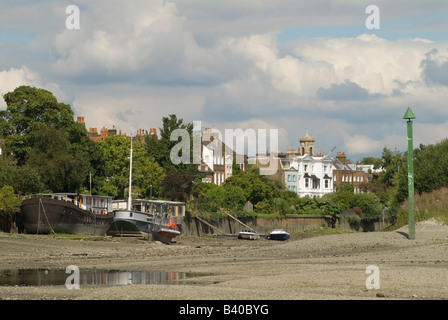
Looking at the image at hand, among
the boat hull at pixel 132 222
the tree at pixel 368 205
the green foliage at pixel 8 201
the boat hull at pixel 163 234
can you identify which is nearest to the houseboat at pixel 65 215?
the boat hull at pixel 132 222

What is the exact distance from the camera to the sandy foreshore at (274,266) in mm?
22750

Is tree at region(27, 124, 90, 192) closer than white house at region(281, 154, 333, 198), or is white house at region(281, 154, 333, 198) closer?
tree at region(27, 124, 90, 192)

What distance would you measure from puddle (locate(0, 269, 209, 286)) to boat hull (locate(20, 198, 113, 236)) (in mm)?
25346

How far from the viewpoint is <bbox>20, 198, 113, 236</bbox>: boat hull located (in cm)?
5800

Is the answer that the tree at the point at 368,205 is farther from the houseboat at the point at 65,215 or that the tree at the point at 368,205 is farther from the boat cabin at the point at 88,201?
the houseboat at the point at 65,215

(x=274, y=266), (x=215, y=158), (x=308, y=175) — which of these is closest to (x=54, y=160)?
(x=274, y=266)

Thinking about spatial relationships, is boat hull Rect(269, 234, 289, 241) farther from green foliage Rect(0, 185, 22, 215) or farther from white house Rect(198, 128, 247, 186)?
white house Rect(198, 128, 247, 186)

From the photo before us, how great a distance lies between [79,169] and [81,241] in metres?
24.2

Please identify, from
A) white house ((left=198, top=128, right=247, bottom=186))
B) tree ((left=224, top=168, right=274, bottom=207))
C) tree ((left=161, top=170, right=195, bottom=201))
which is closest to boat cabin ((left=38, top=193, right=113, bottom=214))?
tree ((left=161, top=170, right=195, bottom=201))

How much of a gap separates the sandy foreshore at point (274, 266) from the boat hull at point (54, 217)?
145 inches
